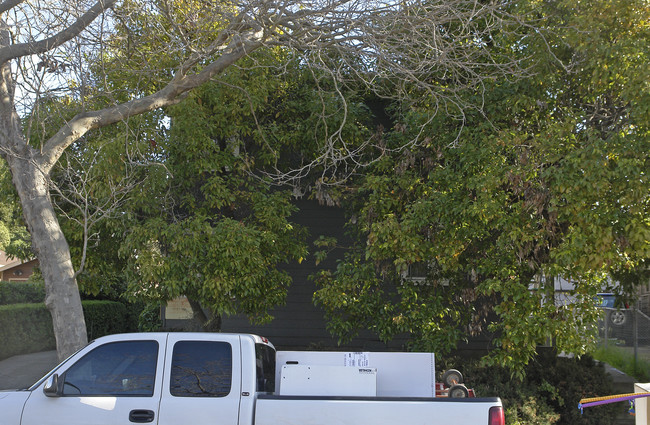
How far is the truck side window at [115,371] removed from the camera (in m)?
5.88

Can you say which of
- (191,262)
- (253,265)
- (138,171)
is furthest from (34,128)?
(253,265)

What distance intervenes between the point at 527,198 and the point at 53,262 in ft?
20.8

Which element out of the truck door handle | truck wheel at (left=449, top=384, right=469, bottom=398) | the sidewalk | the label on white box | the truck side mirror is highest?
the label on white box

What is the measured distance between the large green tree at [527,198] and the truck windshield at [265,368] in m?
2.99

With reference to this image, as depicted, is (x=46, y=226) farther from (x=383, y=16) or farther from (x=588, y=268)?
(x=588, y=268)

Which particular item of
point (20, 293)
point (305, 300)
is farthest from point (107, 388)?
point (20, 293)

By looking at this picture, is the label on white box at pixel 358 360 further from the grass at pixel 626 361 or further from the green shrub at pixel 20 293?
the green shrub at pixel 20 293

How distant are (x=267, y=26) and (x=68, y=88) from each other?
3256mm

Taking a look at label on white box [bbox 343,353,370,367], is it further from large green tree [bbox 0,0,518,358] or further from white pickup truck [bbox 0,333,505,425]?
large green tree [bbox 0,0,518,358]

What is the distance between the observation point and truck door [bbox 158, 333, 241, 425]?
5746mm

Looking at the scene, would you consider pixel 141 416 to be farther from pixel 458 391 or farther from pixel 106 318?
pixel 106 318

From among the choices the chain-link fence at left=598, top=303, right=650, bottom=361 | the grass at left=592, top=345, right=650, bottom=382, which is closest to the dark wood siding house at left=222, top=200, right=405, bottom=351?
the grass at left=592, top=345, right=650, bottom=382

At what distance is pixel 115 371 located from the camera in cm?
595

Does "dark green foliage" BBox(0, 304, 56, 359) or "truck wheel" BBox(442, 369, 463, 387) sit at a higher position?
"truck wheel" BBox(442, 369, 463, 387)
